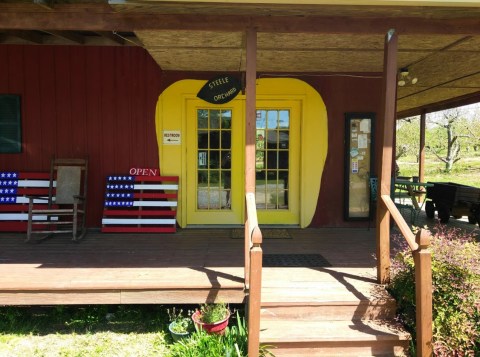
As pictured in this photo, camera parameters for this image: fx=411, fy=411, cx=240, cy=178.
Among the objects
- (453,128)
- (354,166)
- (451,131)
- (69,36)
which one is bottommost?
(354,166)

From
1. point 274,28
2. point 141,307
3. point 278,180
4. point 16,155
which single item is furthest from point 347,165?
point 16,155

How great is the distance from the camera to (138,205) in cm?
553

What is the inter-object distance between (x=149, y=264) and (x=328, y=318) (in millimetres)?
1792

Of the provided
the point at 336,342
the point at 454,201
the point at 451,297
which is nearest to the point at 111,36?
the point at 336,342

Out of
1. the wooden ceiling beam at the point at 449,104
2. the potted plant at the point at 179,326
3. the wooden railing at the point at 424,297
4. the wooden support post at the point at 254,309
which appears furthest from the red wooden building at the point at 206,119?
the wooden railing at the point at 424,297

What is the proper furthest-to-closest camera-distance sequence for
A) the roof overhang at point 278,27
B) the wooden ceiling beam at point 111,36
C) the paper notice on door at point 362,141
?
the paper notice on door at point 362,141
the wooden ceiling beam at point 111,36
the roof overhang at point 278,27

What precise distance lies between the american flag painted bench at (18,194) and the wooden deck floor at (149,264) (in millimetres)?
212

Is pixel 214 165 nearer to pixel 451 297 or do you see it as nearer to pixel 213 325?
pixel 213 325

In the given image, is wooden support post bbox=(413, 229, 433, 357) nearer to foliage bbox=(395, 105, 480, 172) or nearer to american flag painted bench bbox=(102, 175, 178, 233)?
american flag painted bench bbox=(102, 175, 178, 233)

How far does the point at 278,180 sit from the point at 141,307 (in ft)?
9.12

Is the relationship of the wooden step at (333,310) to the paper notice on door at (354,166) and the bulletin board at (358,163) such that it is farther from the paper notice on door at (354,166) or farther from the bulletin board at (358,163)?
the paper notice on door at (354,166)

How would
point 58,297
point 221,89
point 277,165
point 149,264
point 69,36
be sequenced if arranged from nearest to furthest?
point 58,297 → point 149,264 → point 221,89 → point 69,36 → point 277,165

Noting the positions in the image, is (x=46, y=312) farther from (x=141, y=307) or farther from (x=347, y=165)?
(x=347, y=165)

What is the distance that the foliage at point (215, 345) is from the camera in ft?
9.93
